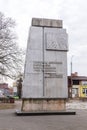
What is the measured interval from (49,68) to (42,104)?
227 cm

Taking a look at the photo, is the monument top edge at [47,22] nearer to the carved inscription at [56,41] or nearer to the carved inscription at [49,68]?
the carved inscription at [56,41]

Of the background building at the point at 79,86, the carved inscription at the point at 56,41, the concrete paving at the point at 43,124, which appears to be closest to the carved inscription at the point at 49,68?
the carved inscription at the point at 56,41

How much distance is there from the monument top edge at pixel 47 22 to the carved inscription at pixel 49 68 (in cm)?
257

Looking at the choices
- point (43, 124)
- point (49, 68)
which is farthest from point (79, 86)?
point (43, 124)

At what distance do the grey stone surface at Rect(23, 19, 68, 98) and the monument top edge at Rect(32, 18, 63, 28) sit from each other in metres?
0.27

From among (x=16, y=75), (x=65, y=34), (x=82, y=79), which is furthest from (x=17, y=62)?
(x=82, y=79)

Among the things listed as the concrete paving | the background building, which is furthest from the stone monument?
the background building

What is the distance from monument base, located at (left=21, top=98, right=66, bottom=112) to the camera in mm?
17859

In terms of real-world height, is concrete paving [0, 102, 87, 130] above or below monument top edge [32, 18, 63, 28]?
below

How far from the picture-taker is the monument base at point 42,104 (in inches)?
703

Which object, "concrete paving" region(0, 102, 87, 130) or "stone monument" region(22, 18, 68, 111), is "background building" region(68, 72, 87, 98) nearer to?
"stone monument" region(22, 18, 68, 111)

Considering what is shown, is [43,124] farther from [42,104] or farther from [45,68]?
[45,68]

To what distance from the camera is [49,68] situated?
733 inches

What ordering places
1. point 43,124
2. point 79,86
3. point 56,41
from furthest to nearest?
point 79,86
point 56,41
point 43,124
